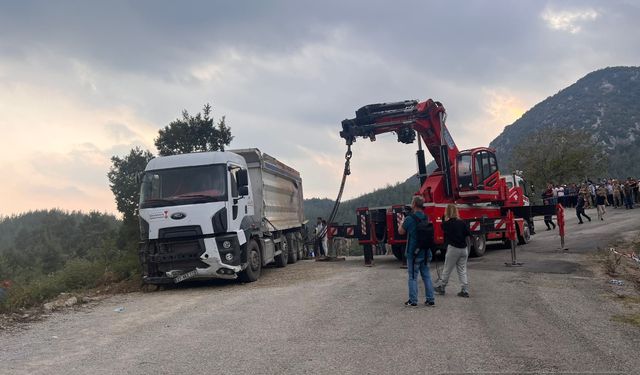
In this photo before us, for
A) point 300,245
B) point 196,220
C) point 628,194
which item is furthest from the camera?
point 628,194

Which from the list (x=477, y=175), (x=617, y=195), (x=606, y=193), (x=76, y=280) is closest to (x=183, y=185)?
(x=76, y=280)

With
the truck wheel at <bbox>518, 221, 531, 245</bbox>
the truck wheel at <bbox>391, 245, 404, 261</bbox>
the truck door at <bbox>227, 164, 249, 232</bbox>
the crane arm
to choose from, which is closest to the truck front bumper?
the truck door at <bbox>227, 164, 249, 232</bbox>

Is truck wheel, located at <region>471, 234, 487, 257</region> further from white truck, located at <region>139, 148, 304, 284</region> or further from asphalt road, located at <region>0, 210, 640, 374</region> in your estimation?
white truck, located at <region>139, 148, 304, 284</region>

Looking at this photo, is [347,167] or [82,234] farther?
[82,234]

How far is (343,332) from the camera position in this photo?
21.9 feet

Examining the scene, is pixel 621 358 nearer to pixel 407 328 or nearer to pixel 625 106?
pixel 407 328

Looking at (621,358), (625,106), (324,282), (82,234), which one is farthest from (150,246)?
(625,106)

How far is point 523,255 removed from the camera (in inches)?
591

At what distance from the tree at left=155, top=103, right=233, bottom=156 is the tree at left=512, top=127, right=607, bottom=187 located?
2729cm

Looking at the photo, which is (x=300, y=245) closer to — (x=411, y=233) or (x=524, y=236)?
(x=524, y=236)

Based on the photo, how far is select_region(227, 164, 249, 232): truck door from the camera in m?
11.6

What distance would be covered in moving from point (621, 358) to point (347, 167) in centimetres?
1006

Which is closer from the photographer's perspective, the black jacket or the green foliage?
the black jacket

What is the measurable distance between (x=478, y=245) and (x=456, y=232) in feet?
22.9
